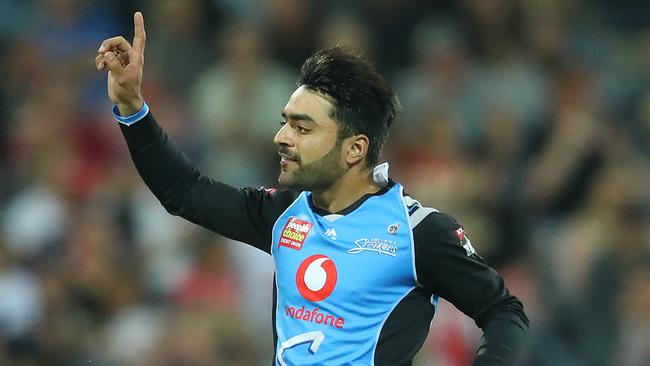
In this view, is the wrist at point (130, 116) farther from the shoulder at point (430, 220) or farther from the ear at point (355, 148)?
the shoulder at point (430, 220)

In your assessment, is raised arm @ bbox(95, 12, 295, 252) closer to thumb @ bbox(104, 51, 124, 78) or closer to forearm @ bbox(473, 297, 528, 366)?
thumb @ bbox(104, 51, 124, 78)

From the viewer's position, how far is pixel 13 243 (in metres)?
8.88

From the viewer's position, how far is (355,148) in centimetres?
453

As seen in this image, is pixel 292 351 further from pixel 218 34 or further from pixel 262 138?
pixel 218 34

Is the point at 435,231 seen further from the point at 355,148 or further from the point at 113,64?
the point at 113,64

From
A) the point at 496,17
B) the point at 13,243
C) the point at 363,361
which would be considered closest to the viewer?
the point at 363,361

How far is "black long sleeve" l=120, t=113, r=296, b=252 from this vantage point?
4.55 m

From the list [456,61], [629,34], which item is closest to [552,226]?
[456,61]

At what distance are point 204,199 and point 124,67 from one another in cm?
56

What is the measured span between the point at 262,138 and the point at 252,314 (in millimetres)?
1688

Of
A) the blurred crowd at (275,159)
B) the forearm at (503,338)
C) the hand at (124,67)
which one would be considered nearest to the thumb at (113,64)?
the hand at (124,67)

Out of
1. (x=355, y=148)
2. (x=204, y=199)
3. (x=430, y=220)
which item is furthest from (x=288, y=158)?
(x=430, y=220)

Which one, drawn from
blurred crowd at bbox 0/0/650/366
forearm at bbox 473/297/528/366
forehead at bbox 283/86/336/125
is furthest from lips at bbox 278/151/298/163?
blurred crowd at bbox 0/0/650/366

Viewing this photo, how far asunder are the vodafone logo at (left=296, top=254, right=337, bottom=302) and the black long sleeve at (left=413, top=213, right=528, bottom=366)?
30 cm
